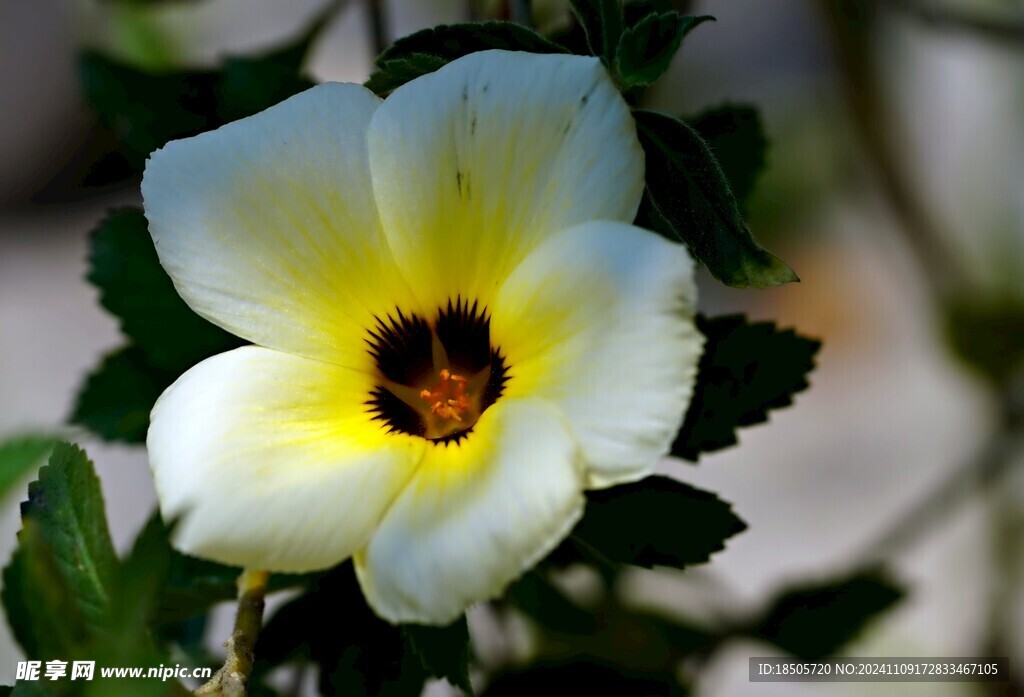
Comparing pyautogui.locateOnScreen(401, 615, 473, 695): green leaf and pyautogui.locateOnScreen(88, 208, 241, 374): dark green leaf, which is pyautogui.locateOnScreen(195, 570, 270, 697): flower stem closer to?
pyautogui.locateOnScreen(401, 615, 473, 695): green leaf

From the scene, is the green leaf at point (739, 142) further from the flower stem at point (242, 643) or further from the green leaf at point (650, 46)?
the flower stem at point (242, 643)

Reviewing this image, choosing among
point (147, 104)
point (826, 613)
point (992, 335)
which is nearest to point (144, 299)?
point (147, 104)

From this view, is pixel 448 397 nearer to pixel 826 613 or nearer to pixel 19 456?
pixel 19 456

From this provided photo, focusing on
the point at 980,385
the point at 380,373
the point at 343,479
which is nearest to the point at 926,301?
the point at 980,385

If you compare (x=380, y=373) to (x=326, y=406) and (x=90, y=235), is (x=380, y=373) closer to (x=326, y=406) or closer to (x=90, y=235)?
(x=326, y=406)

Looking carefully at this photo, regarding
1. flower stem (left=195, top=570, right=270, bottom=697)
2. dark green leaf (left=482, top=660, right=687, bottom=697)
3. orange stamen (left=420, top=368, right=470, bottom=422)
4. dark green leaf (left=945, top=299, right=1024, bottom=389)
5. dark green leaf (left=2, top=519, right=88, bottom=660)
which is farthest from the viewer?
dark green leaf (left=945, top=299, right=1024, bottom=389)

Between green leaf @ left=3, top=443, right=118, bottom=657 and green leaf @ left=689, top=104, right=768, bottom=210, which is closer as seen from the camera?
green leaf @ left=3, top=443, right=118, bottom=657

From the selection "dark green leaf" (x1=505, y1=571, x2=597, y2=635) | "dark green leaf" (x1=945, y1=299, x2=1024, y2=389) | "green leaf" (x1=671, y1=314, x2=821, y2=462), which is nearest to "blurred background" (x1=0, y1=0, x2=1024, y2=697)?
"dark green leaf" (x1=945, y1=299, x2=1024, y2=389)
